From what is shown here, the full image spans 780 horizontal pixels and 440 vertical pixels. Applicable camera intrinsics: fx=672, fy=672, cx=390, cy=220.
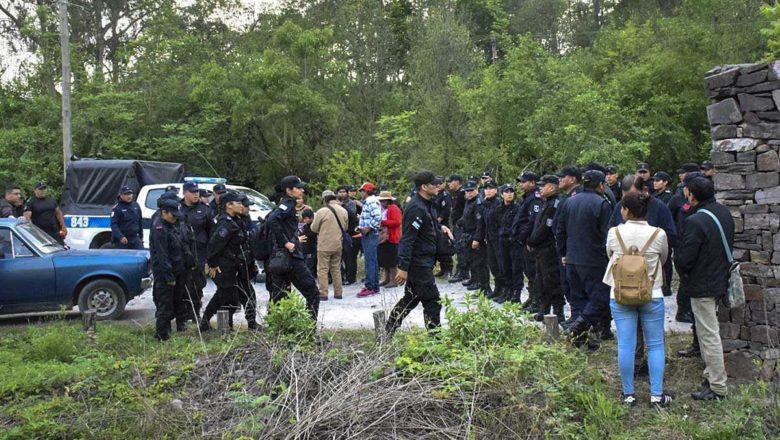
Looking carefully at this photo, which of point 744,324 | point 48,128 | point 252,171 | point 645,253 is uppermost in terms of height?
point 48,128

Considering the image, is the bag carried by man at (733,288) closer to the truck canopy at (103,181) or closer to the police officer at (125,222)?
the police officer at (125,222)

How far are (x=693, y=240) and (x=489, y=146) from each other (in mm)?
12868

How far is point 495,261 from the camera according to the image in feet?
34.1

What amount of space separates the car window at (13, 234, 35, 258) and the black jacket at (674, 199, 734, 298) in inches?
328

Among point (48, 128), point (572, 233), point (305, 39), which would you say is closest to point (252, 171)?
point (305, 39)

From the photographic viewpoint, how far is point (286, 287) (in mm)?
8070

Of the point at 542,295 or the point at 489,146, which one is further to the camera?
the point at 489,146

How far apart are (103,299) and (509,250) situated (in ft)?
19.3

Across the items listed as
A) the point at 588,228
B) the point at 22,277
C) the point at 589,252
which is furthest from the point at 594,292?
the point at 22,277

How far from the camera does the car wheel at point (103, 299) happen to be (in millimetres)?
9477

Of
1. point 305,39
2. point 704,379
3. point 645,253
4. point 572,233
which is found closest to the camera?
point 645,253

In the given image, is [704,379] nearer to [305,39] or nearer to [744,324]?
[744,324]

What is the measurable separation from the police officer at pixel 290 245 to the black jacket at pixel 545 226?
2.74m

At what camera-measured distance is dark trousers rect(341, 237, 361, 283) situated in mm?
12570
